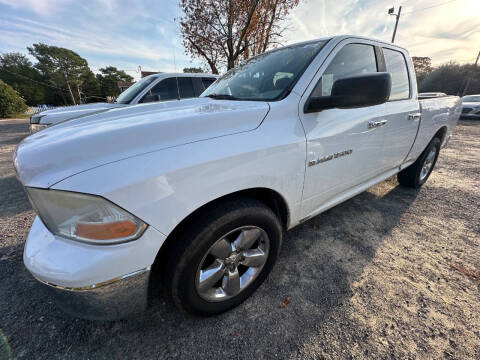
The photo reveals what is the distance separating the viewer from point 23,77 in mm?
39031

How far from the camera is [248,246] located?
4.83 feet

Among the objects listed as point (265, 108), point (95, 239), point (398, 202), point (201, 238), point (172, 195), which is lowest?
point (398, 202)

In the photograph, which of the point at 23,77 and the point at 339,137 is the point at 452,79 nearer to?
the point at 339,137

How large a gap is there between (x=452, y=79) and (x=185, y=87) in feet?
114

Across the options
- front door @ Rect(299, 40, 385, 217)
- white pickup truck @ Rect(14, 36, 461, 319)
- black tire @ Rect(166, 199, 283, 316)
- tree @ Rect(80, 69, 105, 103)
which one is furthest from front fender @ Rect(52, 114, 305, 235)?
tree @ Rect(80, 69, 105, 103)

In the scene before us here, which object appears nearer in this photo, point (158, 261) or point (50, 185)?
point (50, 185)

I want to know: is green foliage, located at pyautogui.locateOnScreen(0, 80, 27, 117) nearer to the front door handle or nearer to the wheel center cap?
the wheel center cap

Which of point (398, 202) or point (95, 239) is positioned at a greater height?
point (95, 239)

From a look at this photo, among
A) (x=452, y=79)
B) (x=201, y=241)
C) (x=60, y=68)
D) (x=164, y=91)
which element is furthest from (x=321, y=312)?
(x=60, y=68)

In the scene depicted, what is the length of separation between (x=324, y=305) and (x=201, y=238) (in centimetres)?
109

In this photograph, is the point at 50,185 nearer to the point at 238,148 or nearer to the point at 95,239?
the point at 95,239

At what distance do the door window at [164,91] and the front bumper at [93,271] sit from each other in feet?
12.4

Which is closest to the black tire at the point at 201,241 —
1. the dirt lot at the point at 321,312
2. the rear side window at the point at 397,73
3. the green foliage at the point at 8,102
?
the dirt lot at the point at 321,312

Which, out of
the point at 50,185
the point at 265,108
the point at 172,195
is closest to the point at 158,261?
the point at 172,195
